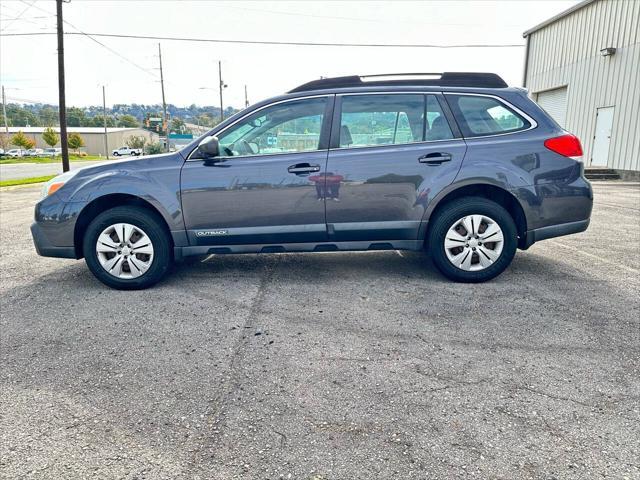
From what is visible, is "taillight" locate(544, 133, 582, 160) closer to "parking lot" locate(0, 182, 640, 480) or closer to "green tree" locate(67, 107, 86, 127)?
"parking lot" locate(0, 182, 640, 480)

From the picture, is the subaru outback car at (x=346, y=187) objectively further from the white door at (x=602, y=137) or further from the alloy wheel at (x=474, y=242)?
the white door at (x=602, y=137)

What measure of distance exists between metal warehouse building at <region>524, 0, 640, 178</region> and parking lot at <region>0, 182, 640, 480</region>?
15.0 metres

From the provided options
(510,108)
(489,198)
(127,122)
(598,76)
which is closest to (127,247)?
(489,198)

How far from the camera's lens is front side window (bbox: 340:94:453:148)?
444cm

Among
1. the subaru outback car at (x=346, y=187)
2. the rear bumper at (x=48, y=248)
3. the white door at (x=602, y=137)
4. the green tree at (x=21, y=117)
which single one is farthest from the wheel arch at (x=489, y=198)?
the green tree at (x=21, y=117)

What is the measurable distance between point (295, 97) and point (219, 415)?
3117 millimetres

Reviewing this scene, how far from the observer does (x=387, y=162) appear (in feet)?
14.3

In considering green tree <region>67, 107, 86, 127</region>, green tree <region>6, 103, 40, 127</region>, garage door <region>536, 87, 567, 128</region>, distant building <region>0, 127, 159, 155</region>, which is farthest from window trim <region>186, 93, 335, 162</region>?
green tree <region>6, 103, 40, 127</region>

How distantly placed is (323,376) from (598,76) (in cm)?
1995

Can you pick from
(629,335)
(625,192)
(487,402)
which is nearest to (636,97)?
(625,192)

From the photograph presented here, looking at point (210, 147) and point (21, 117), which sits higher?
point (21, 117)

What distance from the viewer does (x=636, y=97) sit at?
53.6ft

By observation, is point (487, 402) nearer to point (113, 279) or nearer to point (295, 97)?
point (295, 97)

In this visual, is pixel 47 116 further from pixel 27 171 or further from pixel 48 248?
pixel 48 248
